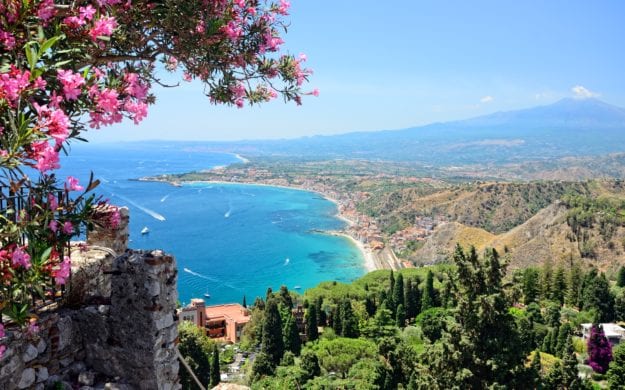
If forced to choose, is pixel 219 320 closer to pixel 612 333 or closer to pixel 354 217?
pixel 612 333

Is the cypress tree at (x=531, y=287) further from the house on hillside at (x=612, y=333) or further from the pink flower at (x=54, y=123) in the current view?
the pink flower at (x=54, y=123)

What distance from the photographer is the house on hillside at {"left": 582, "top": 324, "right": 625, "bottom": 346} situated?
27.0 m

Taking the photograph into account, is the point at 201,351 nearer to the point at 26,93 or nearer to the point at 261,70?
the point at 261,70

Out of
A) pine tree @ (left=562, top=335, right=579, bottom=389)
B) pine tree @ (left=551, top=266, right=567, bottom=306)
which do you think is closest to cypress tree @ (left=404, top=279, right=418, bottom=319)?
pine tree @ (left=551, top=266, right=567, bottom=306)

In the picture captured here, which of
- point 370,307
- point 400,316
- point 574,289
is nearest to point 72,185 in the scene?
point 400,316

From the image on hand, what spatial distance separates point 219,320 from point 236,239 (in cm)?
4089

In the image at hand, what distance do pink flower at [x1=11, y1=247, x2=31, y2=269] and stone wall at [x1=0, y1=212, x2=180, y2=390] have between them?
142cm

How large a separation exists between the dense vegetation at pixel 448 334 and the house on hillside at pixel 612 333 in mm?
785

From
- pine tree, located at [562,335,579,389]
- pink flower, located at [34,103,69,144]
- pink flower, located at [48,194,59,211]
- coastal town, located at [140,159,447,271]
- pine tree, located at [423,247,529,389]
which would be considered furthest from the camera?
coastal town, located at [140,159,447,271]

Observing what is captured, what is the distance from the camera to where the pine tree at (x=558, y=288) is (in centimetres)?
3625

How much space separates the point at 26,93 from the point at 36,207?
59 centimetres

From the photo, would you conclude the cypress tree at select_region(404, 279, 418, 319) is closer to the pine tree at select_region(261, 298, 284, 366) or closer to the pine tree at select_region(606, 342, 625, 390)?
the pine tree at select_region(261, 298, 284, 366)

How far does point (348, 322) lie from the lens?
1171 inches

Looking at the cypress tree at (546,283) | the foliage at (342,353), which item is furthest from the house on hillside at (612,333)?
the foliage at (342,353)
